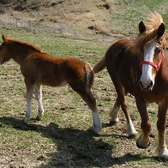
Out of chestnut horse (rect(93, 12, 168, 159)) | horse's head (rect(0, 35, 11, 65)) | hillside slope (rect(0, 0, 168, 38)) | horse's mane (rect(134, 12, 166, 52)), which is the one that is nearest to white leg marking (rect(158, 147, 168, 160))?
chestnut horse (rect(93, 12, 168, 159))

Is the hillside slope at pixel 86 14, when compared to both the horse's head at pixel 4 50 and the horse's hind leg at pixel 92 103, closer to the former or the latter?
the horse's head at pixel 4 50

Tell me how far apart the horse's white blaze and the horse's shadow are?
147 centimetres

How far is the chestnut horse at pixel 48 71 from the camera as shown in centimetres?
576

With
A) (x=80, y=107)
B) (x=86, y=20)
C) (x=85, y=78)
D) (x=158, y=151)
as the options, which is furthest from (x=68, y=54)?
(x=86, y=20)

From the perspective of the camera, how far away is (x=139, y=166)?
183 inches

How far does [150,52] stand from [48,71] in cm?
246

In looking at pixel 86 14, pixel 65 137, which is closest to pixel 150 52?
pixel 65 137

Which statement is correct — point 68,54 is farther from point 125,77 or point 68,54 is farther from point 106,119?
point 125,77

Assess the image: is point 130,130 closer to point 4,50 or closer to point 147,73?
point 147,73

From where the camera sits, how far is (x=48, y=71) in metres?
6.04

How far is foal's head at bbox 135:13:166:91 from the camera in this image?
395 centimetres

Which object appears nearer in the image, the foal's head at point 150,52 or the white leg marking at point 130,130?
the foal's head at point 150,52

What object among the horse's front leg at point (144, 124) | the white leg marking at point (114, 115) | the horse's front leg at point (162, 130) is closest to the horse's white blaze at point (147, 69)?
the horse's front leg at point (144, 124)

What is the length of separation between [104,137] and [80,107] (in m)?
1.61
